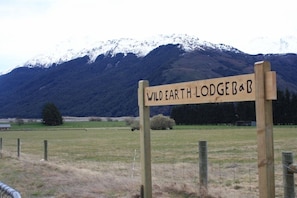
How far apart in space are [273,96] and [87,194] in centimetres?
→ 499

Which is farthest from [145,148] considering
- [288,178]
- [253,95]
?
[253,95]

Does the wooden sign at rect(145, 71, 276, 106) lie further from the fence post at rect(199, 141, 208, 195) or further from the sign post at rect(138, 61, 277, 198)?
the fence post at rect(199, 141, 208, 195)

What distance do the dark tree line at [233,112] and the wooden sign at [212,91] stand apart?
70.1 metres

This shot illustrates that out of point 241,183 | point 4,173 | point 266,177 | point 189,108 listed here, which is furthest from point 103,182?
point 189,108

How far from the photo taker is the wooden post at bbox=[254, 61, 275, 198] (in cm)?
560

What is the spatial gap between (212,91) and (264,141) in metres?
1.28

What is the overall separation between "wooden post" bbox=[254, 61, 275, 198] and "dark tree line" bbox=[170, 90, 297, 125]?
72.0 metres

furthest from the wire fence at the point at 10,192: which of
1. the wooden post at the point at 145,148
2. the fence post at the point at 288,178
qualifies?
the fence post at the point at 288,178

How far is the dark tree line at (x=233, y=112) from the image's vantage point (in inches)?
3157

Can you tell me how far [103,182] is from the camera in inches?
412

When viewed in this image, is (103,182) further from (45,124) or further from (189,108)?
(45,124)

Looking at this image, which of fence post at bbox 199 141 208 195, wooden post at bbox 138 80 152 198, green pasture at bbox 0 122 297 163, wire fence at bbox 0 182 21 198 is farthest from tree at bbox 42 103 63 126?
wire fence at bbox 0 182 21 198

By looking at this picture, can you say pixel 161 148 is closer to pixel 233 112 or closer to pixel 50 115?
pixel 233 112

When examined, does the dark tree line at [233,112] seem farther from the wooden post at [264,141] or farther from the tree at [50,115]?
the wooden post at [264,141]
